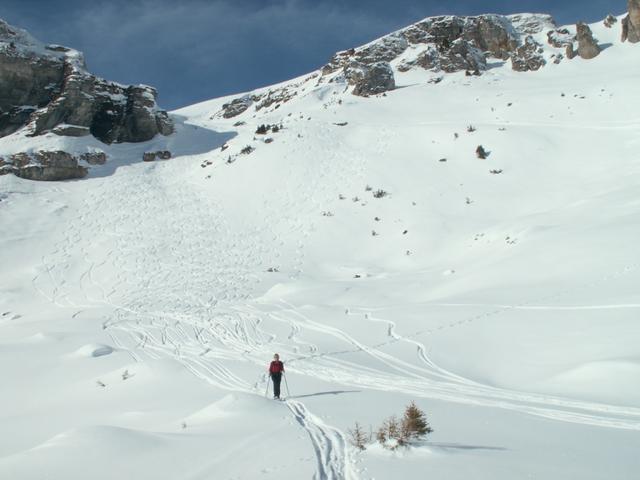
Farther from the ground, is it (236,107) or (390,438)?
(236,107)

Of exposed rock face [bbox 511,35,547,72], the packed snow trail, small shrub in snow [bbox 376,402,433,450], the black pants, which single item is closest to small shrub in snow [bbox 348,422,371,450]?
small shrub in snow [bbox 376,402,433,450]

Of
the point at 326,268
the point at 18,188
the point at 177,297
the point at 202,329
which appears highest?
the point at 18,188

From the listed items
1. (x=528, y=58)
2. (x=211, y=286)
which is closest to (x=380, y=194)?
(x=211, y=286)

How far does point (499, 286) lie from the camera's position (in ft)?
56.6

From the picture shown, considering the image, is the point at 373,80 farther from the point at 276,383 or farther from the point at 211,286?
the point at 276,383

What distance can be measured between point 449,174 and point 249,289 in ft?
57.8

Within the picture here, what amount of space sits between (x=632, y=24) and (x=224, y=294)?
53.3 m

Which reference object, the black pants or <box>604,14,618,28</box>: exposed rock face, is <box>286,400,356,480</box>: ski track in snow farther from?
<box>604,14,618,28</box>: exposed rock face

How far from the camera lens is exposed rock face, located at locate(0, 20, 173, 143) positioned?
4512 centimetres

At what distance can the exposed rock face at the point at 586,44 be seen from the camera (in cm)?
5153

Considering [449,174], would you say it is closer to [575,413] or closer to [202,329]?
[202,329]

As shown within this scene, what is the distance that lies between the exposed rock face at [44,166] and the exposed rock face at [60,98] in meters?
4.74

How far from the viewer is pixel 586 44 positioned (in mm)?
52062

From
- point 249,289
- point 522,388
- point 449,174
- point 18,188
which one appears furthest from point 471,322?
point 18,188
